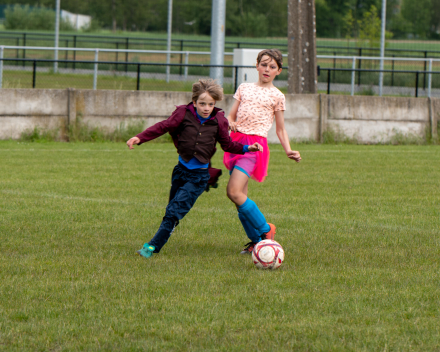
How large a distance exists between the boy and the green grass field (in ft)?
1.10

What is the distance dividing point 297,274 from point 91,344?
86.5 inches

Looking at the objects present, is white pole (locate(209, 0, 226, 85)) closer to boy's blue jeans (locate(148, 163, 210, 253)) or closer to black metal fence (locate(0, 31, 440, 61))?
black metal fence (locate(0, 31, 440, 61))

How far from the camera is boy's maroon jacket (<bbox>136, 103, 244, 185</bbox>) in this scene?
254 inches

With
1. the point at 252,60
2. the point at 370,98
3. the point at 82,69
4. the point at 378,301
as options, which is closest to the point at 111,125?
the point at 370,98

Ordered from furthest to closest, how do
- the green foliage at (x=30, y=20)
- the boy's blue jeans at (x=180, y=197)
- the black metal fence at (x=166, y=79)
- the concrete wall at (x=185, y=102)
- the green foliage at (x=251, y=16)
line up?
1. the green foliage at (x=251, y=16)
2. the green foliage at (x=30, y=20)
3. the black metal fence at (x=166, y=79)
4. the concrete wall at (x=185, y=102)
5. the boy's blue jeans at (x=180, y=197)

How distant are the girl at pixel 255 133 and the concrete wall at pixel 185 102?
9548 millimetres

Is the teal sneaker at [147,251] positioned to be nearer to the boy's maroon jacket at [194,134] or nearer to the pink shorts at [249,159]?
the boy's maroon jacket at [194,134]

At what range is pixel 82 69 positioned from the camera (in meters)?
30.9

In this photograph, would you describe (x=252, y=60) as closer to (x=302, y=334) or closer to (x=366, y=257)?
(x=366, y=257)

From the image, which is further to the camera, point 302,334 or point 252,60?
point 252,60

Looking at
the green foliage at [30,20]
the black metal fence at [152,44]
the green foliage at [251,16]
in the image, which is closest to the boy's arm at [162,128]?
the black metal fence at [152,44]

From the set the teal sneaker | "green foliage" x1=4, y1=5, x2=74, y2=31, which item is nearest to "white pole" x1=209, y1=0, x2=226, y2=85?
the teal sneaker

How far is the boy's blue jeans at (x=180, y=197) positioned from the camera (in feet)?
21.3

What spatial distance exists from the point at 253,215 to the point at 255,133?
744mm
